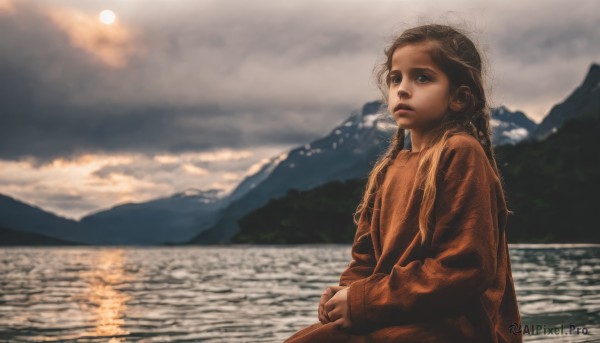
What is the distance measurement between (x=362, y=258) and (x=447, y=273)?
71cm

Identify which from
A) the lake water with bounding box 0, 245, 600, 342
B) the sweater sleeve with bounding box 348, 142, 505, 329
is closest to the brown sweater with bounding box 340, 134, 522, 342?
the sweater sleeve with bounding box 348, 142, 505, 329

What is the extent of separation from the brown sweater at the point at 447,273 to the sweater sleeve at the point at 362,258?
353 mm

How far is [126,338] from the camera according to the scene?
1109 centimetres

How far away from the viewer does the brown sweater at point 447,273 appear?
2.42m

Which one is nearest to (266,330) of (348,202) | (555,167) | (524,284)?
(524,284)

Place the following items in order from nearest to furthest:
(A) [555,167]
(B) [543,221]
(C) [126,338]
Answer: (C) [126,338]
(B) [543,221]
(A) [555,167]

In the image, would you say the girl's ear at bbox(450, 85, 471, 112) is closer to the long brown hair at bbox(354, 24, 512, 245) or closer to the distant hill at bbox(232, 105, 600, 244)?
the long brown hair at bbox(354, 24, 512, 245)

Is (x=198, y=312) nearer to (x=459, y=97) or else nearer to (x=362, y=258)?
(x=362, y=258)

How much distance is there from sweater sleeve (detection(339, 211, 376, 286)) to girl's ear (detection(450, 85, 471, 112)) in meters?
0.65

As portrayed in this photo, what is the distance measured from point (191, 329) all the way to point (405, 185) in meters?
9.89

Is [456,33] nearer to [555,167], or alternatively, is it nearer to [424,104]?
[424,104]

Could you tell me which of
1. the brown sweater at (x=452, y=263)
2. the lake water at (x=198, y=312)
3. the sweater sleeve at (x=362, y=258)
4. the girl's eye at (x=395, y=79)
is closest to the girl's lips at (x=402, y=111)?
the girl's eye at (x=395, y=79)

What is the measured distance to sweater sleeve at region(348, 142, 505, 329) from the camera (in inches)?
95.0

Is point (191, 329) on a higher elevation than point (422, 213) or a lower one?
lower
